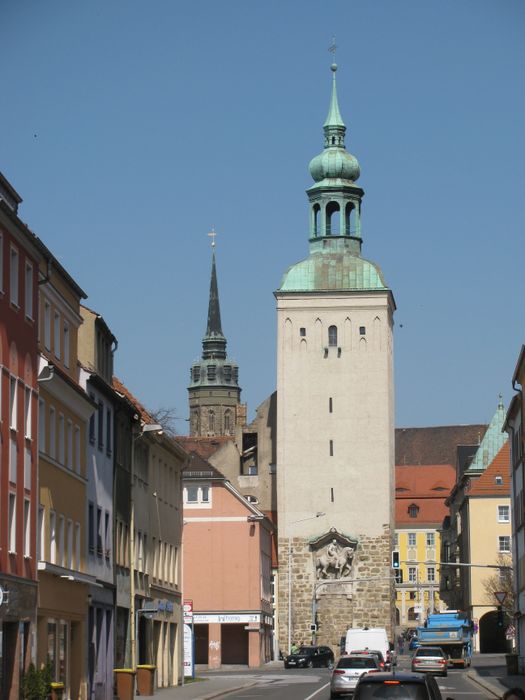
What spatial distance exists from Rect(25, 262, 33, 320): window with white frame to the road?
1593 cm

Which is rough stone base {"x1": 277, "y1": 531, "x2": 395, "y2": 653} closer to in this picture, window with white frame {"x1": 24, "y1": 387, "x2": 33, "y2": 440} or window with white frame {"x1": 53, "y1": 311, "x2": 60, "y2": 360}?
window with white frame {"x1": 53, "y1": 311, "x2": 60, "y2": 360}

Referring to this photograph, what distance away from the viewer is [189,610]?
55.1 meters

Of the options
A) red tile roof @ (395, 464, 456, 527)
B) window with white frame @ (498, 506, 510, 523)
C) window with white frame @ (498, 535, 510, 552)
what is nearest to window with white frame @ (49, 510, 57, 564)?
window with white frame @ (498, 535, 510, 552)

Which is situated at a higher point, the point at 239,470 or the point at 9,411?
the point at 239,470

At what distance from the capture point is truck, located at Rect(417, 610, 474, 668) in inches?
3253

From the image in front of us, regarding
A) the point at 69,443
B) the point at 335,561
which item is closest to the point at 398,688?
the point at 69,443

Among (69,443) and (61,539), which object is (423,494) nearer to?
(69,443)

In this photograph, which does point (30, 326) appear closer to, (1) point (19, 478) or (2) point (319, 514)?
(1) point (19, 478)

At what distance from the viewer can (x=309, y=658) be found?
8406 centimetres

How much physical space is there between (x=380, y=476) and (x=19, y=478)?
3012 inches

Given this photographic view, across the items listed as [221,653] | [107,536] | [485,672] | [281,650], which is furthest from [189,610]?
[281,650]

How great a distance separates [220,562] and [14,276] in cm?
5118

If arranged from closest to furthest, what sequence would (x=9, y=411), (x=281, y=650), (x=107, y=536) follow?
(x=9, y=411)
(x=107, y=536)
(x=281, y=650)

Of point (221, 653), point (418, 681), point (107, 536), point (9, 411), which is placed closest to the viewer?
point (418, 681)
